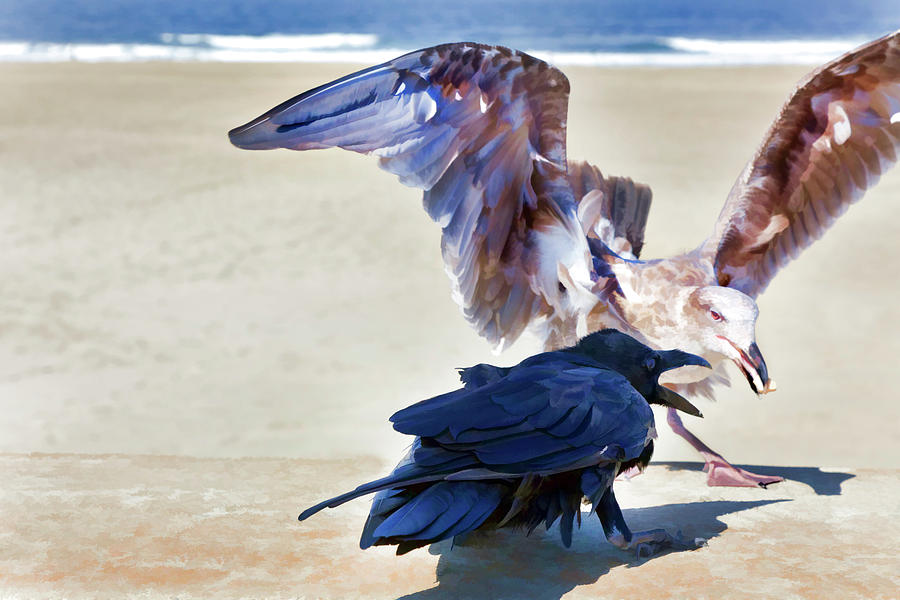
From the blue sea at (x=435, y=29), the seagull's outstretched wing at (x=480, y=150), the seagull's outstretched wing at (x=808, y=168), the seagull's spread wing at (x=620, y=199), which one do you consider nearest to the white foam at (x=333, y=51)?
the blue sea at (x=435, y=29)

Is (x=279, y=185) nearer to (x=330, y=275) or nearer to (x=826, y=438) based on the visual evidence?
(x=330, y=275)

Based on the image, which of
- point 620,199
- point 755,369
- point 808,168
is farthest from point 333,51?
point 755,369

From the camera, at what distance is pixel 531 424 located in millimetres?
2488

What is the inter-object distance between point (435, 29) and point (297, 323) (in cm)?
2311

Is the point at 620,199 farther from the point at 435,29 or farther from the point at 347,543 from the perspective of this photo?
the point at 435,29

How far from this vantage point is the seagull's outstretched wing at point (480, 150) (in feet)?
10.2

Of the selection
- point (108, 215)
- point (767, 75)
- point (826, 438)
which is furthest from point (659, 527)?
point (767, 75)

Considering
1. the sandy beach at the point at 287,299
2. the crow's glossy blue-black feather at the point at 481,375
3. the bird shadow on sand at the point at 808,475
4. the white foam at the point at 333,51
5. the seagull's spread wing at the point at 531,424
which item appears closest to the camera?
the seagull's spread wing at the point at 531,424

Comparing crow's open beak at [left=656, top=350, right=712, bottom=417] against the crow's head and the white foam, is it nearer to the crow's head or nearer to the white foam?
the crow's head

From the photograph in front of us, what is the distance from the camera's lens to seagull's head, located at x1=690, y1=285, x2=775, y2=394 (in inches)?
139

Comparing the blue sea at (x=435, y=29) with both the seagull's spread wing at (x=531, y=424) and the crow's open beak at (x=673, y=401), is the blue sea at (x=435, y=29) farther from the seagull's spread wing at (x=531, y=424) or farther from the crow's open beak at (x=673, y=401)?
the seagull's spread wing at (x=531, y=424)

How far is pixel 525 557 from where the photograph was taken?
106 inches

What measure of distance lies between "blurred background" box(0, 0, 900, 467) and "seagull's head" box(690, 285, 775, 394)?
2.22ft

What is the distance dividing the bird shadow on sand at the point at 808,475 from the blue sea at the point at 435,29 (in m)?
17.5
